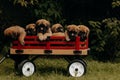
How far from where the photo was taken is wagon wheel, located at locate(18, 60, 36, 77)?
901 cm

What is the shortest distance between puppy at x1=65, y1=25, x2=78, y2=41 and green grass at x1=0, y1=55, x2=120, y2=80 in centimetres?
78

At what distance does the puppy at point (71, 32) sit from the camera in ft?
29.8

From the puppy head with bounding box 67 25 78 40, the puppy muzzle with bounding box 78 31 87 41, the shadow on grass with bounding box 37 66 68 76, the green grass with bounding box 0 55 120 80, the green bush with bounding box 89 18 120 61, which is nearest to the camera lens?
the green grass with bounding box 0 55 120 80

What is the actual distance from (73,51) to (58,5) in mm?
2398

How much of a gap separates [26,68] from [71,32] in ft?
3.79

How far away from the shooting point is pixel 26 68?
9047 mm

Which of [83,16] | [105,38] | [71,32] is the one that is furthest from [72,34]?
[83,16]

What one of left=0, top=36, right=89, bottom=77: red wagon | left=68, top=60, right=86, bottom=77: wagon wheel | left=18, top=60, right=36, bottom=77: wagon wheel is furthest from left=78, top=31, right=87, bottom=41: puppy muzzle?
left=18, top=60, right=36, bottom=77: wagon wheel

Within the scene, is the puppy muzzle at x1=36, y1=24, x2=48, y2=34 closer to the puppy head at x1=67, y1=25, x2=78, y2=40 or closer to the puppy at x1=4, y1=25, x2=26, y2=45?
the puppy at x1=4, y1=25, x2=26, y2=45

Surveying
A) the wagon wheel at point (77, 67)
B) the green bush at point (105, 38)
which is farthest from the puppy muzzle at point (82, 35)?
the green bush at point (105, 38)

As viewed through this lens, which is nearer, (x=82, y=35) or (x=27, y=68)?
(x=27, y=68)

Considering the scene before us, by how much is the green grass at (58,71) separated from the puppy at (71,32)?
2.55 feet

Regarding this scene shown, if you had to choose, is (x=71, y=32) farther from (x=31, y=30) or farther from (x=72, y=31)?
(x=31, y=30)

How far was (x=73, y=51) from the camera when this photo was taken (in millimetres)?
9203
